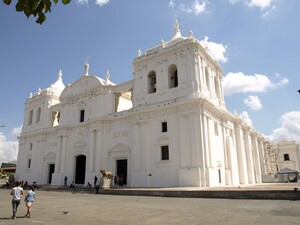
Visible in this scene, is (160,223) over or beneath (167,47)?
beneath

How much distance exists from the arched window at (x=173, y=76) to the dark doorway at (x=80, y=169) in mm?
13232

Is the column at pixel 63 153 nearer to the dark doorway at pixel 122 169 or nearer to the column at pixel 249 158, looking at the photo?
the dark doorway at pixel 122 169

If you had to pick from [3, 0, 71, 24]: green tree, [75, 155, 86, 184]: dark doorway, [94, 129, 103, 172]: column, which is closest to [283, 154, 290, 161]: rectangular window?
[94, 129, 103, 172]: column

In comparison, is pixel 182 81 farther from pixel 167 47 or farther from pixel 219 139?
pixel 219 139

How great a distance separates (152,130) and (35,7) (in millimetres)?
20971

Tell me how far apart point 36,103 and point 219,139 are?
26615mm

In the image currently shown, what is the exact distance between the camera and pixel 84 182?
2744 cm

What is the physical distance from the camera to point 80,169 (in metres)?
28.7

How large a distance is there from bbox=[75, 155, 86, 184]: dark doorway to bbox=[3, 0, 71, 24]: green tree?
27362 mm

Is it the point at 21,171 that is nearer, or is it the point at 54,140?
the point at 54,140

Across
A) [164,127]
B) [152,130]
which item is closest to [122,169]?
[152,130]

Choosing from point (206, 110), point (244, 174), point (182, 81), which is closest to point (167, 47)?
point (182, 81)

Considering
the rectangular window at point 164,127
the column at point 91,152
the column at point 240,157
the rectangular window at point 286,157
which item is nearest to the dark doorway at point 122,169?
the column at point 91,152

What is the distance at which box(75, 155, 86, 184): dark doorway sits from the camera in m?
28.3
